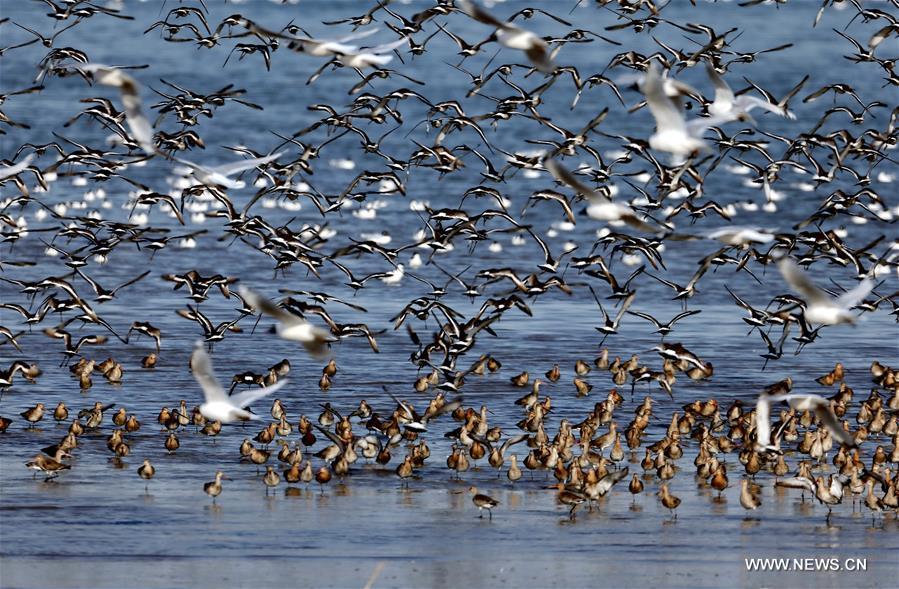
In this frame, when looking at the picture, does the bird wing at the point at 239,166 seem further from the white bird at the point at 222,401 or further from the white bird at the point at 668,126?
the white bird at the point at 668,126

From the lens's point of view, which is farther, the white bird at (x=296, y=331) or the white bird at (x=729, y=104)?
the white bird at (x=729, y=104)

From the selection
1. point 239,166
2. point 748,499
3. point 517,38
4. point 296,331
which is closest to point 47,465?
point 239,166

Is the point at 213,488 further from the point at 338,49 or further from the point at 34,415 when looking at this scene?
the point at 338,49

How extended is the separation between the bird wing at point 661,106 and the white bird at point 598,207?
0.91 meters

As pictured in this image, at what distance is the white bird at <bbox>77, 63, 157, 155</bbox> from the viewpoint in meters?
16.2

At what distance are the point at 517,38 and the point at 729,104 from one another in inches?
135

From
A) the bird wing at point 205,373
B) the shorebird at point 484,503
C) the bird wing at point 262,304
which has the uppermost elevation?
the bird wing at point 262,304

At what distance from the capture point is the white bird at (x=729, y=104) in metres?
18.0

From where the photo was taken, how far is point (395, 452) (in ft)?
65.8

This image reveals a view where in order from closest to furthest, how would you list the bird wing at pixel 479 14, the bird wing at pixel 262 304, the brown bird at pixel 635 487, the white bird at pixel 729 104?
the bird wing at pixel 262 304 → the bird wing at pixel 479 14 → the white bird at pixel 729 104 → the brown bird at pixel 635 487

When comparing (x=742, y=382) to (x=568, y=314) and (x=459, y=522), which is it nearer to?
(x=568, y=314)

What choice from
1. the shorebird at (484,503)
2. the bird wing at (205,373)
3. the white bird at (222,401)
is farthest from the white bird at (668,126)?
the bird wing at (205,373)

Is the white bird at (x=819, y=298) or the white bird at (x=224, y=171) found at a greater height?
the white bird at (x=224, y=171)

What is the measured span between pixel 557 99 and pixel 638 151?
43116 mm
